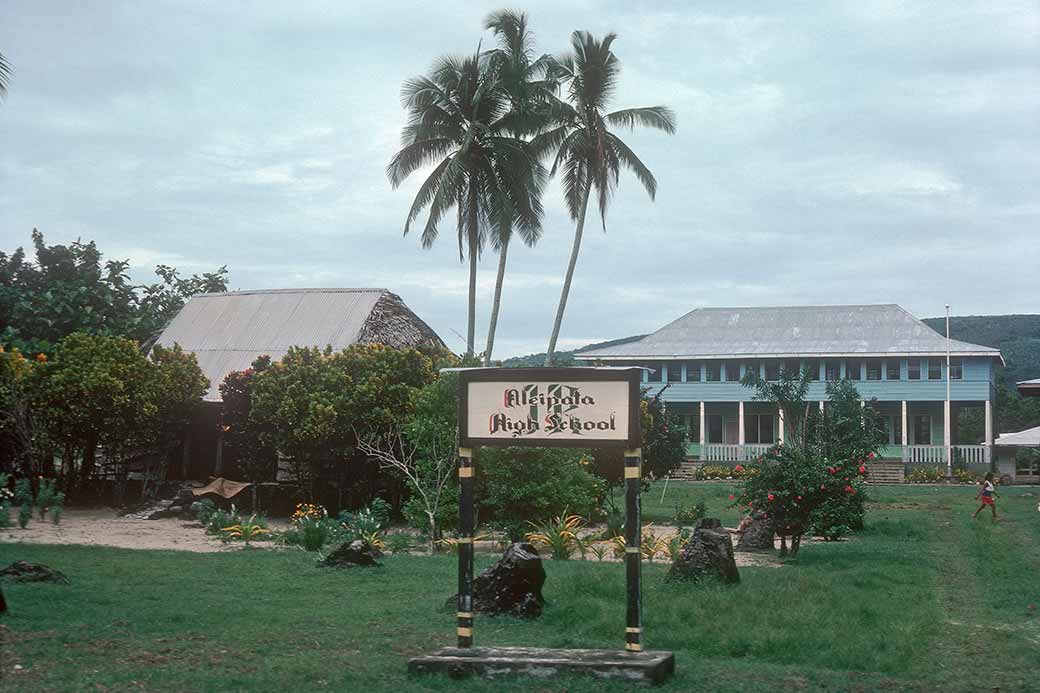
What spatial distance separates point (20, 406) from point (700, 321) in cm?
3476

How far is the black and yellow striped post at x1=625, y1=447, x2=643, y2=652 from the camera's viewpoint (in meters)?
8.10

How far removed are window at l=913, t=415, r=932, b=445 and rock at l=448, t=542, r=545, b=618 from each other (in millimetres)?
42531

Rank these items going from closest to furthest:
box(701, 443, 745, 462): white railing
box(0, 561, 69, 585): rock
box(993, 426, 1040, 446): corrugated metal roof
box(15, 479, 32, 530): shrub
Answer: box(0, 561, 69, 585): rock
box(15, 479, 32, 530): shrub
box(993, 426, 1040, 446): corrugated metal roof
box(701, 443, 745, 462): white railing

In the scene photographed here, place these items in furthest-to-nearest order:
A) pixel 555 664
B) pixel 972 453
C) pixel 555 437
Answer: pixel 972 453 < pixel 555 437 < pixel 555 664

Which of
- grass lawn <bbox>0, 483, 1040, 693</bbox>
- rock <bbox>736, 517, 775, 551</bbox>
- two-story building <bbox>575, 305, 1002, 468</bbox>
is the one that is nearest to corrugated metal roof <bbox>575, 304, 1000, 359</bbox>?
two-story building <bbox>575, 305, 1002, 468</bbox>

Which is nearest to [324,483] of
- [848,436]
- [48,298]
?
[848,436]

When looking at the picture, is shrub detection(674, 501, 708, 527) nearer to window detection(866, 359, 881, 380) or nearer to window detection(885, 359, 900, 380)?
window detection(866, 359, 881, 380)

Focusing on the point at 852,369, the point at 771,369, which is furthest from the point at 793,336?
the point at 852,369

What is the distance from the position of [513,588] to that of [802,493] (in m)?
7.40

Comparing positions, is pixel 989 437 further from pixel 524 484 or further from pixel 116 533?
pixel 116 533

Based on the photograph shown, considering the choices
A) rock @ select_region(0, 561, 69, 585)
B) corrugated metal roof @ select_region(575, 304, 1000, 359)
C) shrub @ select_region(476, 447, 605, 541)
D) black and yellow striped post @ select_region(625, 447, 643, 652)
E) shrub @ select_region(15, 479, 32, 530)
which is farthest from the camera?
corrugated metal roof @ select_region(575, 304, 1000, 359)

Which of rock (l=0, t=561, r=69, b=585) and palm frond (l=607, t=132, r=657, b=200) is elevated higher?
palm frond (l=607, t=132, r=657, b=200)

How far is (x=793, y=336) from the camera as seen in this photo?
162 feet

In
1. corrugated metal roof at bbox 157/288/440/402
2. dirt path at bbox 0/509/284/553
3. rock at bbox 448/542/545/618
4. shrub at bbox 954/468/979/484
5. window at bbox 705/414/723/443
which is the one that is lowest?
dirt path at bbox 0/509/284/553
